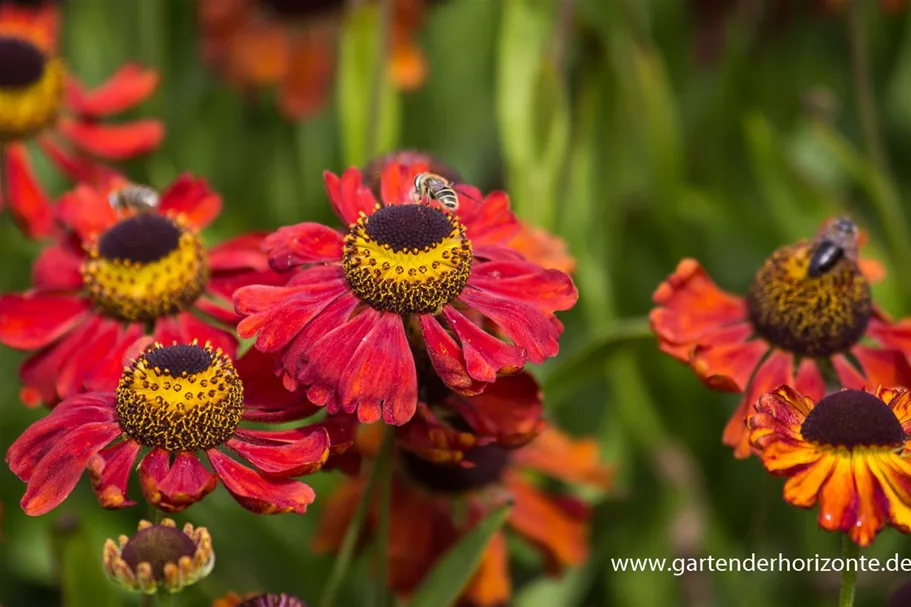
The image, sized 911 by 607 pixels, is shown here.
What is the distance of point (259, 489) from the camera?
837 millimetres

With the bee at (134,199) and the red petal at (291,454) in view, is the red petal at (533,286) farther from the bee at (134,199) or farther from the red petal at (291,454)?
the bee at (134,199)

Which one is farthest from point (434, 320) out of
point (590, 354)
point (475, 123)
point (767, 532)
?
point (475, 123)

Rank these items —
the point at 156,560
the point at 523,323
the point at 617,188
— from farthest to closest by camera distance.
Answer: the point at 617,188 < the point at 523,323 < the point at 156,560

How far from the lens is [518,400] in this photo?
3.17 ft

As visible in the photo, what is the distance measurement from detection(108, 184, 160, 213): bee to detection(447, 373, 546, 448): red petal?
1.07 feet

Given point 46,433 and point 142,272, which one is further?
point 142,272

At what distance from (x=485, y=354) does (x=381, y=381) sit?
0.07 m

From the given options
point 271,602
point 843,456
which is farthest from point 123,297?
point 843,456

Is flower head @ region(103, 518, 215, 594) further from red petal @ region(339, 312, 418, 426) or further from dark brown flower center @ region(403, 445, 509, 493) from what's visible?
dark brown flower center @ region(403, 445, 509, 493)

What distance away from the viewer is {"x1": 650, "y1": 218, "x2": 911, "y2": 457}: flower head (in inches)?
42.5

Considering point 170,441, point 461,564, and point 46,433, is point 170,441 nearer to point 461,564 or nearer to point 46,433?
point 46,433

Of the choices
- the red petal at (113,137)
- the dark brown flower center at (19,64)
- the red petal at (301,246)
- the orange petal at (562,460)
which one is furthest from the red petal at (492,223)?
the dark brown flower center at (19,64)

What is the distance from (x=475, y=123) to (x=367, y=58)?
0.41 metres

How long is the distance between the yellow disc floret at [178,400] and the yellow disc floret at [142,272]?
0.19 meters
